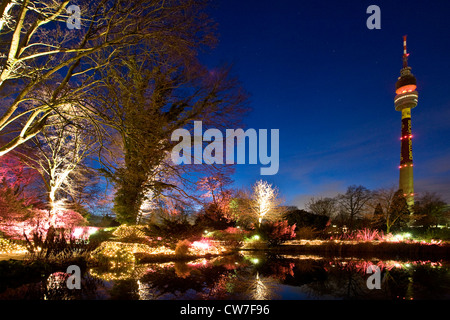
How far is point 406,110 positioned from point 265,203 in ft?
158

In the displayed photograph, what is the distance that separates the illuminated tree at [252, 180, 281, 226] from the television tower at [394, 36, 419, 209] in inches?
1447

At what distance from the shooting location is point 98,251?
908 centimetres

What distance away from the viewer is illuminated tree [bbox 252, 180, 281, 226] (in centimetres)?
3022

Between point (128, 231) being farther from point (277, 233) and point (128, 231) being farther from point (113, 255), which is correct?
point (277, 233)

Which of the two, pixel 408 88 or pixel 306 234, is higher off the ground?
pixel 408 88

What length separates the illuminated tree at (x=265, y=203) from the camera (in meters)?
30.2

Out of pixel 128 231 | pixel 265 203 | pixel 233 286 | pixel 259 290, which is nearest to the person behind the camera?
pixel 259 290

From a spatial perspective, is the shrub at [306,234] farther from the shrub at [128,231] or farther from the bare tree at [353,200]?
the bare tree at [353,200]

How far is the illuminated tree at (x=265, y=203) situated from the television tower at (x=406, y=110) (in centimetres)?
3676

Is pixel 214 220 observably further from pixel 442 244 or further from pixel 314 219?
pixel 442 244

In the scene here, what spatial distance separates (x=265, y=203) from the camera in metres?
30.6

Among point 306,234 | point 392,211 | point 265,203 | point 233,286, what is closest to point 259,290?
point 233,286

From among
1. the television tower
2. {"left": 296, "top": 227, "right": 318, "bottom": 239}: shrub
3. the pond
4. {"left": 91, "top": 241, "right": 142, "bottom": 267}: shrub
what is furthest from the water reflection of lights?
the television tower
